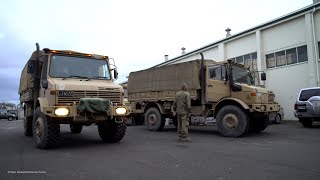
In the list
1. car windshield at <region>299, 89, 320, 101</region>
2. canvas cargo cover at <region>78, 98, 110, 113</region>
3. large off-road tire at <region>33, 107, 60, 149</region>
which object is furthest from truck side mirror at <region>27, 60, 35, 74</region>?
car windshield at <region>299, 89, 320, 101</region>

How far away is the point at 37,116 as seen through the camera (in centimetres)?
977

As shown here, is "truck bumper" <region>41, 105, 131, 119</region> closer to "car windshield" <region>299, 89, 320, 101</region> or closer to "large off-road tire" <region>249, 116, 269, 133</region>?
"large off-road tire" <region>249, 116, 269, 133</region>

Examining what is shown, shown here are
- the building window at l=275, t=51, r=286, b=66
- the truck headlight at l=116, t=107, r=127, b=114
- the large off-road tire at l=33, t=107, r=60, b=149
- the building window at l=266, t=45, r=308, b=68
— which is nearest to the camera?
the large off-road tire at l=33, t=107, r=60, b=149

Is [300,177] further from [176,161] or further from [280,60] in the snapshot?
[280,60]

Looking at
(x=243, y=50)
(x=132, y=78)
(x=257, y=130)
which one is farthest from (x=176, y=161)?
(x=243, y=50)

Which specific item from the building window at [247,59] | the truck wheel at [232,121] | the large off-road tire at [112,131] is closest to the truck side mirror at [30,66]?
the large off-road tire at [112,131]

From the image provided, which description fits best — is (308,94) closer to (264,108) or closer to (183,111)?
(264,108)

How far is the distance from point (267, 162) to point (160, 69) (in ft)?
30.7

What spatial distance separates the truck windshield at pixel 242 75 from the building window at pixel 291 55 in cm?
864

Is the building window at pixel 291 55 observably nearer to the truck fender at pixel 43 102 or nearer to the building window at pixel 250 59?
the building window at pixel 250 59

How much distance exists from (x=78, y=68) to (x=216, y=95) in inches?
224

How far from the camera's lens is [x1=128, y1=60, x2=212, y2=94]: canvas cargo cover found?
13844 mm

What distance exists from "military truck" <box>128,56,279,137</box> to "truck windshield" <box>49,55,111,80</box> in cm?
446

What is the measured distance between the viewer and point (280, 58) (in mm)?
22344
